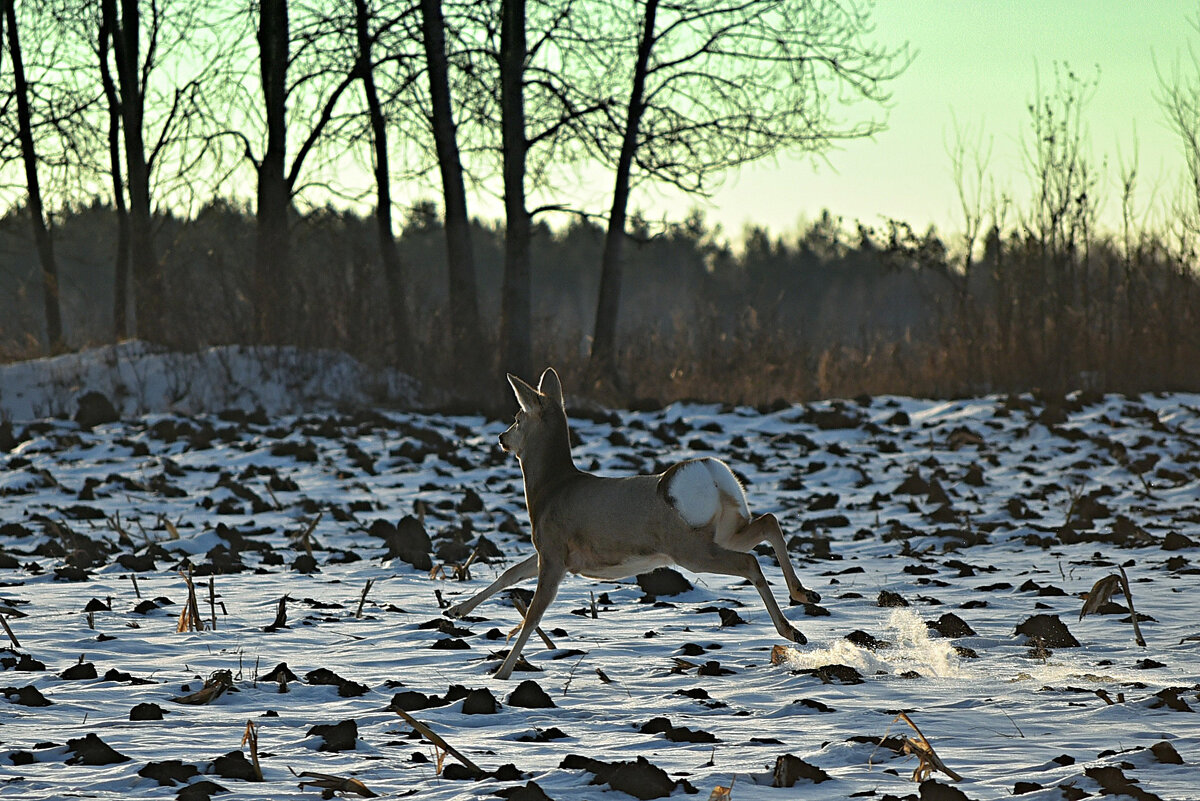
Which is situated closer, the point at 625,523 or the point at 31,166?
the point at 625,523

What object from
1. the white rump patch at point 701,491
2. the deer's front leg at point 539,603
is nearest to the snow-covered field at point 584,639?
the deer's front leg at point 539,603

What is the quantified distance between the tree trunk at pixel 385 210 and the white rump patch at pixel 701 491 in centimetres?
1270

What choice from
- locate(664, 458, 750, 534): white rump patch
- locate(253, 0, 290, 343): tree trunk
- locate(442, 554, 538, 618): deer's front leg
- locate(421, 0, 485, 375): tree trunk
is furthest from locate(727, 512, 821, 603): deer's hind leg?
locate(253, 0, 290, 343): tree trunk

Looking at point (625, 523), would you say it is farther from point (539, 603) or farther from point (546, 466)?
point (546, 466)

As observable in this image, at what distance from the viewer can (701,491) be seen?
468 centimetres

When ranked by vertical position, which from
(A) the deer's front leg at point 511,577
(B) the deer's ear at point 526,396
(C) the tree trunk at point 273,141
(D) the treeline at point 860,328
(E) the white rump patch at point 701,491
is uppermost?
(C) the tree trunk at point 273,141

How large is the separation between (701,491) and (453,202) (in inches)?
561

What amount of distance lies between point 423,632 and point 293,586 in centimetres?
158

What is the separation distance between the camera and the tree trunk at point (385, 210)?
1706 centimetres

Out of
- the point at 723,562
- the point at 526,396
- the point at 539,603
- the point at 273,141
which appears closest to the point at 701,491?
the point at 723,562

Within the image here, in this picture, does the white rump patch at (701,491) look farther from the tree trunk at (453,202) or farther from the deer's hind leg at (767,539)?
the tree trunk at (453,202)

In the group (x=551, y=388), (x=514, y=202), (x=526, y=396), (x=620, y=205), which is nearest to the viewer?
(x=526, y=396)

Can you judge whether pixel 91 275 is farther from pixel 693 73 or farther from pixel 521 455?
pixel 521 455

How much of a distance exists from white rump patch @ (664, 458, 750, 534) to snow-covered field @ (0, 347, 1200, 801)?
0.62m
